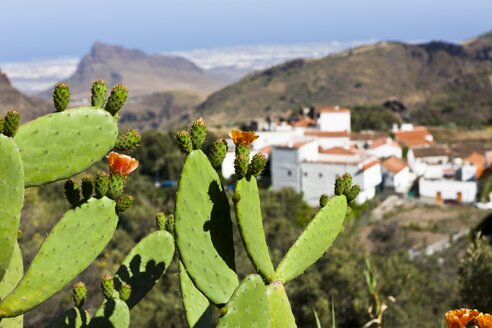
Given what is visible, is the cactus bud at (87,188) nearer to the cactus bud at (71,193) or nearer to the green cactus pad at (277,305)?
the cactus bud at (71,193)

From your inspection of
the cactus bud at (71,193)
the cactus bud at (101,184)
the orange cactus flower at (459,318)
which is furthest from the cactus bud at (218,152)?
the orange cactus flower at (459,318)

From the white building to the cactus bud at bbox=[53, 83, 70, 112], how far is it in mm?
39206

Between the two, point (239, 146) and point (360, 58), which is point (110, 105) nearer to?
point (239, 146)

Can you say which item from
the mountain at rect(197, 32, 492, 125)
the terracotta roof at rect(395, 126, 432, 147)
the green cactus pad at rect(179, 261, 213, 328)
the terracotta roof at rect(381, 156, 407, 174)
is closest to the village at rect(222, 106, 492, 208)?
the terracotta roof at rect(381, 156, 407, 174)

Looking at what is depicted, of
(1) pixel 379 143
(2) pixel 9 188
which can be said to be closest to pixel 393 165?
(1) pixel 379 143

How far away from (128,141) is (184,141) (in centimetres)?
19

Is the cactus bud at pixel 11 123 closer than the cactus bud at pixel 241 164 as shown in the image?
Yes

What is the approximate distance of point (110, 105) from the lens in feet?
7.47

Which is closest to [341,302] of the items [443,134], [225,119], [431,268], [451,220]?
[431,268]

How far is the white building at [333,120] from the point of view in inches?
1620

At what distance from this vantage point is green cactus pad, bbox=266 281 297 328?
2.46 metres

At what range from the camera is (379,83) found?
83.2 metres

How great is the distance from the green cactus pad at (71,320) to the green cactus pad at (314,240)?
93cm

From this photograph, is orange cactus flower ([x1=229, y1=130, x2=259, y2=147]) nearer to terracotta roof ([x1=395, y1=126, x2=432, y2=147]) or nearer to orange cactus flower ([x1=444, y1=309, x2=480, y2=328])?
orange cactus flower ([x1=444, y1=309, x2=480, y2=328])
